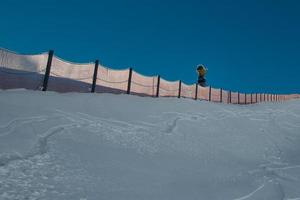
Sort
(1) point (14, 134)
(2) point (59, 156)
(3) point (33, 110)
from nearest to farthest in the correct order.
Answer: (2) point (59, 156) < (1) point (14, 134) < (3) point (33, 110)

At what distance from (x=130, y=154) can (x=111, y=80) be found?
11.4 m

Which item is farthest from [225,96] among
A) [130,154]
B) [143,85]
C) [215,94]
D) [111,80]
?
[130,154]

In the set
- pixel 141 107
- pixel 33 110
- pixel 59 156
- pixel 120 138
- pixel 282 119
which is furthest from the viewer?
pixel 282 119

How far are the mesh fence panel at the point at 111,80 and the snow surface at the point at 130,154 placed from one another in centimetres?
498

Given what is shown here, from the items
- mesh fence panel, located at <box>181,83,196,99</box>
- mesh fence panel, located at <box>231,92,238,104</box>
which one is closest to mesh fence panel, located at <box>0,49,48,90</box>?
mesh fence panel, located at <box>181,83,196,99</box>

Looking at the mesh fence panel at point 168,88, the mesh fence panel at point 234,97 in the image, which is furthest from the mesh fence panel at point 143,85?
the mesh fence panel at point 234,97

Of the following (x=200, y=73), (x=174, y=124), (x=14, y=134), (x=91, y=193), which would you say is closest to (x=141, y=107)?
(x=174, y=124)

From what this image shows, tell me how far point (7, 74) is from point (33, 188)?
28.8ft

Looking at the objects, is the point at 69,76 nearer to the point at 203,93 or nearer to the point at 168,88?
the point at 168,88

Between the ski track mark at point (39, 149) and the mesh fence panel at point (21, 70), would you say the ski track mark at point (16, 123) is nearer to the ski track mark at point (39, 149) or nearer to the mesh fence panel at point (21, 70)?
the ski track mark at point (39, 149)

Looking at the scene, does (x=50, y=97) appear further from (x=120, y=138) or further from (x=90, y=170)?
(x=90, y=170)

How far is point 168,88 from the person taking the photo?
73.1 feet

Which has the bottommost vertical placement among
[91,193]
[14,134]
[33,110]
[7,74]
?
[91,193]

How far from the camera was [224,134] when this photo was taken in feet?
30.0
